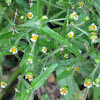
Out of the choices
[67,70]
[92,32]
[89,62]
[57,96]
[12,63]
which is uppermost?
[92,32]

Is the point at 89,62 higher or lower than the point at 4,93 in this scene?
higher

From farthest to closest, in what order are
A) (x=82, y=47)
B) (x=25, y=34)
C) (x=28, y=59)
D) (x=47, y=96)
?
(x=47, y=96) < (x=82, y=47) < (x=25, y=34) < (x=28, y=59)

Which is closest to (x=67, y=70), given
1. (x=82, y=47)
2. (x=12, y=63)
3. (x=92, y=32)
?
(x=82, y=47)

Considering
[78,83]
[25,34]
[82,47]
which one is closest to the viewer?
[25,34]

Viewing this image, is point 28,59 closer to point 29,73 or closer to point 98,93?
point 29,73

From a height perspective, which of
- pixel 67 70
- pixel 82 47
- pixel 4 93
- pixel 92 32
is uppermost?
pixel 92 32

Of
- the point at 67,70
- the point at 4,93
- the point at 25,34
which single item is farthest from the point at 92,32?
the point at 4,93

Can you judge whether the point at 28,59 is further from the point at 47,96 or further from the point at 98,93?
the point at 47,96

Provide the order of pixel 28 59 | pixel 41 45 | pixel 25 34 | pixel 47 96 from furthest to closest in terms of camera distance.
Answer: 1. pixel 47 96
2. pixel 41 45
3. pixel 25 34
4. pixel 28 59

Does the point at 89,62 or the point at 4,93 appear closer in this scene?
the point at 89,62
